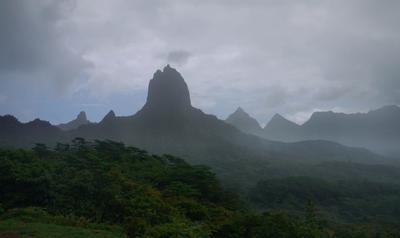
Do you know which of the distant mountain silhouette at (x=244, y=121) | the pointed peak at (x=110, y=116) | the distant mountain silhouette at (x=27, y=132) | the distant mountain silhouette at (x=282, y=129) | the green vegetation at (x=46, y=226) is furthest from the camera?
the distant mountain silhouette at (x=282, y=129)

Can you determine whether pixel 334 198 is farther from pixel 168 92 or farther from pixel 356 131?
pixel 356 131

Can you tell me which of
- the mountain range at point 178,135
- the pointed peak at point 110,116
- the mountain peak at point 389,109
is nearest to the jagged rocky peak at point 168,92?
the mountain range at point 178,135

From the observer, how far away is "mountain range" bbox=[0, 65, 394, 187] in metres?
79.9

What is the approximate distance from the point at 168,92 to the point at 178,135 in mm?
11794

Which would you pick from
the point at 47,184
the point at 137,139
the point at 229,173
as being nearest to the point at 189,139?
the point at 137,139

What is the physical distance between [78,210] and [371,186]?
60.0 metres

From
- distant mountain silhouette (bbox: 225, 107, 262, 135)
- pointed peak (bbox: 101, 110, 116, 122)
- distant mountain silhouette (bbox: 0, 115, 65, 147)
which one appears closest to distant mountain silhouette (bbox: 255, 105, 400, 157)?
distant mountain silhouette (bbox: 225, 107, 262, 135)

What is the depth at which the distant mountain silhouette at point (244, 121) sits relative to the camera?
7106 inches

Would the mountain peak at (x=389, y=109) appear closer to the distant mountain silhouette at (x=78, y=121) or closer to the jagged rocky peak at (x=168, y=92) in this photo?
the jagged rocky peak at (x=168, y=92)

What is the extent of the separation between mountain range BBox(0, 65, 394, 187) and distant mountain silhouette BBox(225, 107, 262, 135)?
5340cm

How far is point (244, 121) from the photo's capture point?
18262 centimetres

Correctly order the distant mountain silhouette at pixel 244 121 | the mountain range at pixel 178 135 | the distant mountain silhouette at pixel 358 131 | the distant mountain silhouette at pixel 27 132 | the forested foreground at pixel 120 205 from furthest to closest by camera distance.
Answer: the distant mountain silhouette at pixel 358 131 → the distant mountain silhouette at pixel 244 121 → the mountain range at pixel 178 135 → the distant mountain silhouette at pixel 27 132 → the forested foreground at pixel 120 205

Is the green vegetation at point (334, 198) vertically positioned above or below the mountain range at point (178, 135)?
below

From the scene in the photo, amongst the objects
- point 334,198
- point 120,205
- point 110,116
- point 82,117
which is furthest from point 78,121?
point 120,205
